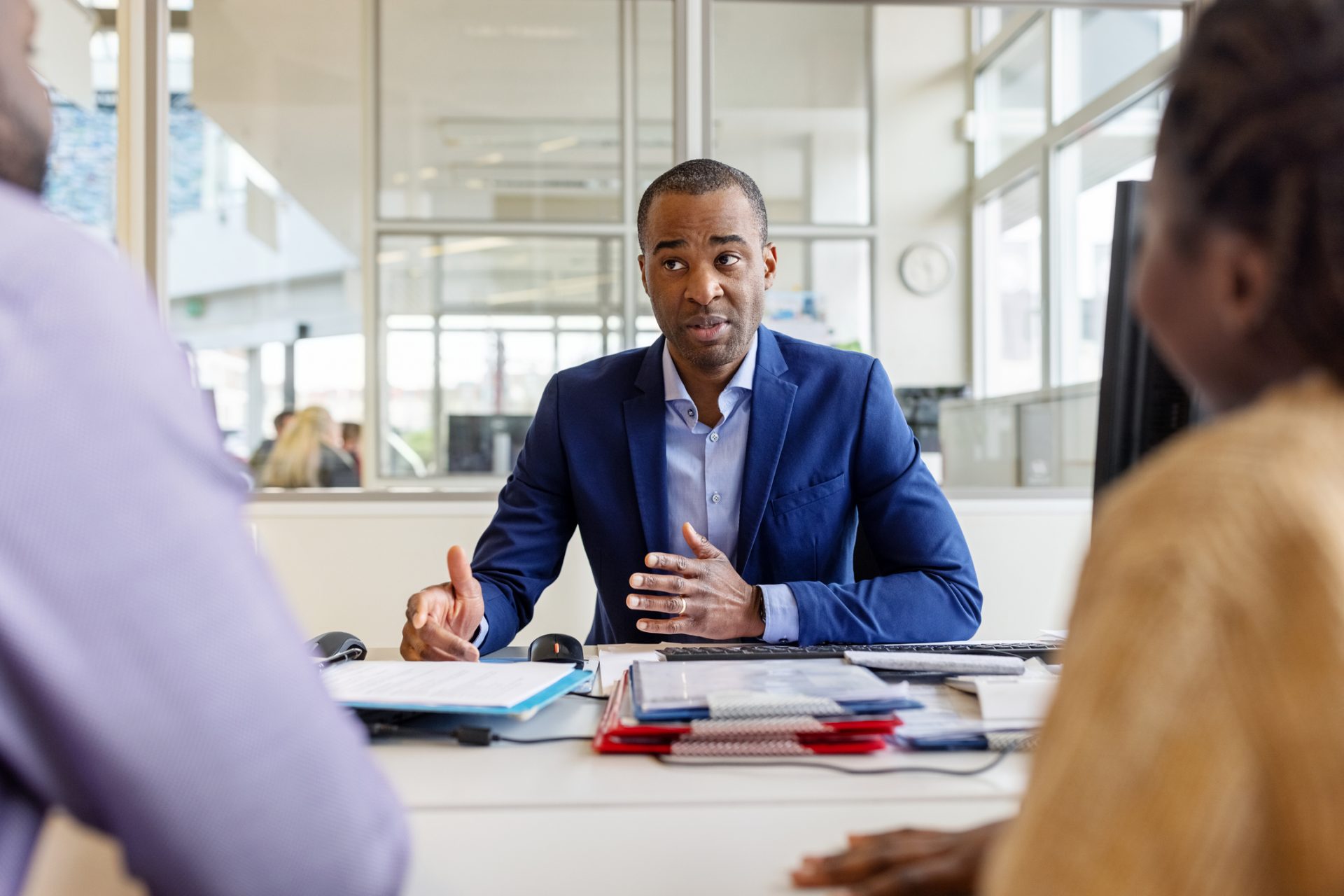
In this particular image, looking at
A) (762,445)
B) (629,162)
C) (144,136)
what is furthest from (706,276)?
(629,162)

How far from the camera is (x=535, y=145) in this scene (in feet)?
21.0

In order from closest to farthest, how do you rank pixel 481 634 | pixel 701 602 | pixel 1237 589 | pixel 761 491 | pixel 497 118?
1. pixel 1237 589
2. pixel 701 602
3. pixel 481 634
4. pixel 761 491
5. pixel 497 118

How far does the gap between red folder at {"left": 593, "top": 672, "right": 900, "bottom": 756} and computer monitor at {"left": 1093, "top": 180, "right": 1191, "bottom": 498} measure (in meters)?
0.43

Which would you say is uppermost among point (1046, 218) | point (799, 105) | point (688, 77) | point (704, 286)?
point (799, 105)

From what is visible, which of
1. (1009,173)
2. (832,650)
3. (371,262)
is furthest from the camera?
(1009,173)

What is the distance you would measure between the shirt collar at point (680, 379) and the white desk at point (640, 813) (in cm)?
107

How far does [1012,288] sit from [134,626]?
24.4 feet

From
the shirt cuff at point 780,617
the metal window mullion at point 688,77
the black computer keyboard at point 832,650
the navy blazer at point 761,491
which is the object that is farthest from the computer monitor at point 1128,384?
the metal window mullion at point 688,77

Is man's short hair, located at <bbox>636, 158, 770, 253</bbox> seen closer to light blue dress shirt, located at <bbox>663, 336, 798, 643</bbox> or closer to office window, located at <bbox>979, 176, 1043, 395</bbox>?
light blue dress shirt, located at <bbox>663, 336, 798, 643</bbox>

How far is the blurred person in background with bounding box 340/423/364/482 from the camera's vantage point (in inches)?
228

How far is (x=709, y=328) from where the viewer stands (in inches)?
78.0

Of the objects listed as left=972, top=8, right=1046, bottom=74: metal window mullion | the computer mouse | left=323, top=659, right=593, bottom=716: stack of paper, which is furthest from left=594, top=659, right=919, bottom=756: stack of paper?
left=972, top=8, right=1046, bottom=74: metal window mullion

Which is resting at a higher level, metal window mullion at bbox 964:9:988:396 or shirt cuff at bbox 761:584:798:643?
metal window mullion at bbox 964:9:988:396

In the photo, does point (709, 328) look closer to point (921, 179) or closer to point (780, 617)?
point (780, 617)
